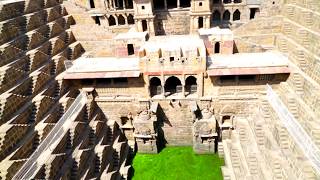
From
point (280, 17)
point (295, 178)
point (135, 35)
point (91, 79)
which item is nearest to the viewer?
point (295, 178)

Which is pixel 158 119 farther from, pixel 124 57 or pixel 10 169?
pixel 10 169

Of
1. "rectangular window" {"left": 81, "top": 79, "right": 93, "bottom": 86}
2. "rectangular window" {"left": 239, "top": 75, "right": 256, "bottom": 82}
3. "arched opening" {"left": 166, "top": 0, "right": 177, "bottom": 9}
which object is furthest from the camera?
"arched opening" {"left": 166, "top": 0, "right": 177, "bottom": 9}

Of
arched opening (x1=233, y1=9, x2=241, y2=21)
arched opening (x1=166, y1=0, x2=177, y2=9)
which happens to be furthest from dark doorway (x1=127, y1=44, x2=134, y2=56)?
arched opening (x1=233, y1=9, x2=241, y2=21)

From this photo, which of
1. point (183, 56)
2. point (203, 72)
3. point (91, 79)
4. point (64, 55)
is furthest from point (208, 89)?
point (64, 55)

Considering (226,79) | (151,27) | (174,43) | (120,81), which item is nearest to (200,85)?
(226,79)

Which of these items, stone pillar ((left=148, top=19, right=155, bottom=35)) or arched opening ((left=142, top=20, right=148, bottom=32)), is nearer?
stone pillar ((left=148, top=19, right=155, bottom=35))

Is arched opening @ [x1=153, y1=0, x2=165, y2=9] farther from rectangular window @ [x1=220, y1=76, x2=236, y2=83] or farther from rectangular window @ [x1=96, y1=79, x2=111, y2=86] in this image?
rectangular window @ [x1=220, y1=76, x2=236, y2=83]

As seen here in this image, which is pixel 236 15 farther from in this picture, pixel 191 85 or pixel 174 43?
pixel 191 85
